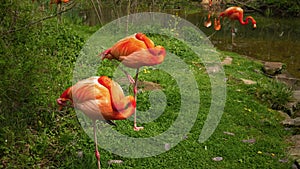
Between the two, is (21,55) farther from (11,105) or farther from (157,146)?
(157,146)

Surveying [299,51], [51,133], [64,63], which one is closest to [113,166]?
[51,133]

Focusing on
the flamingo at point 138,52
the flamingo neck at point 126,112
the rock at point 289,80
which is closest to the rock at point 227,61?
the rock at point 289,80

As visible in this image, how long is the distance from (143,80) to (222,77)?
156 cm

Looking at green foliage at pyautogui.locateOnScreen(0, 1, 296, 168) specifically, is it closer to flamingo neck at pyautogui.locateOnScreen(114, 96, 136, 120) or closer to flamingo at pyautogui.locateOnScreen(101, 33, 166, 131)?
flamingo neck at pyautogui.locateOnScreen(114, 96, 136, 120)

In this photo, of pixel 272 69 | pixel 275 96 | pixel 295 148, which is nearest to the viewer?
pixel 295 148

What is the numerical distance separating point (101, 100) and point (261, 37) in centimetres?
915

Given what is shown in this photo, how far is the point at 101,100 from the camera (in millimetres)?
2898

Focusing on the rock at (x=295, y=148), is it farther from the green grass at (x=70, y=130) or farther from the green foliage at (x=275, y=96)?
the green foliage at (x=275, y=96)

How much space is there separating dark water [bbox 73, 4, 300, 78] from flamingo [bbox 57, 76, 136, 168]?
19.2 feet

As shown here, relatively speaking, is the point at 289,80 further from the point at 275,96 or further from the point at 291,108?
the point at 291,108

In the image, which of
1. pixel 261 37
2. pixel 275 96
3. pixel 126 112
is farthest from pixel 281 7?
pixel 126 112

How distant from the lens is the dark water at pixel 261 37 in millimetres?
9350

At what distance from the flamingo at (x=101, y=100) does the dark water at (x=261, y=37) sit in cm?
586

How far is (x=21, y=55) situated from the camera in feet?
12.8
